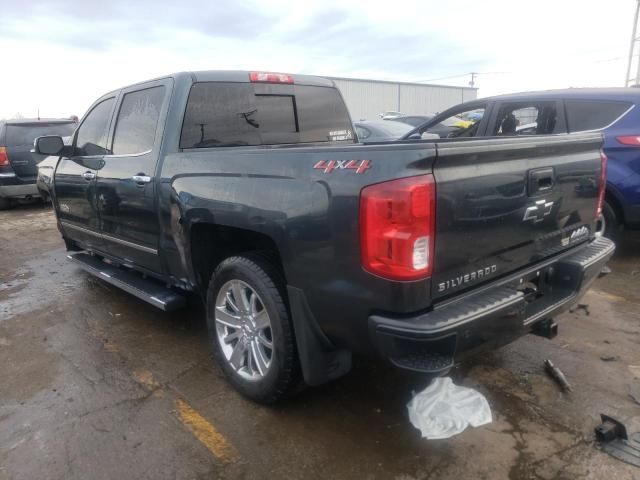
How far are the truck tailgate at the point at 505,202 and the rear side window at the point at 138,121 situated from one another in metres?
2.28

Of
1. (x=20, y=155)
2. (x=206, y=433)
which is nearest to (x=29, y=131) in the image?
(x=20, y=155)

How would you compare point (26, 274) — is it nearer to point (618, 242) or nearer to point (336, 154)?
point (336, 154)

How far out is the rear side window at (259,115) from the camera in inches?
135

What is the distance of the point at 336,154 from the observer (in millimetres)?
2182

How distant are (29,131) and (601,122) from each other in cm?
971

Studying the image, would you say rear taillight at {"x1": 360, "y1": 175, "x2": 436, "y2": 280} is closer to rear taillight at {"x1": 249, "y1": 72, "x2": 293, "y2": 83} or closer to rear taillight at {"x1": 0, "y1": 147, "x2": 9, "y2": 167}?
rear taillight at {"x1": 249, "y1": 72, "x2": 293, "y2": 83}

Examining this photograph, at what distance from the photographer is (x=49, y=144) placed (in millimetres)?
4500

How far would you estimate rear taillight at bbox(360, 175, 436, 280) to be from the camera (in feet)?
6.44

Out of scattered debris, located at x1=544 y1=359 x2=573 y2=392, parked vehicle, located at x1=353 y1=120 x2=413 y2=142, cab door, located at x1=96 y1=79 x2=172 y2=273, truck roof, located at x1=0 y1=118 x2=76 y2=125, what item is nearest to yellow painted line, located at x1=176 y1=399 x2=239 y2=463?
cab door, located at x1=96 y1=79 x2=172 y2=273

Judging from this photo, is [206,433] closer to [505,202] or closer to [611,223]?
[505,202]

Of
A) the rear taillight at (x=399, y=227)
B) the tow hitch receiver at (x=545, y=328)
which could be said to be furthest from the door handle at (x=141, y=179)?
the tow hitch receiver at (x=545, y=328)

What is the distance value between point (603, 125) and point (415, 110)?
29.1 metres

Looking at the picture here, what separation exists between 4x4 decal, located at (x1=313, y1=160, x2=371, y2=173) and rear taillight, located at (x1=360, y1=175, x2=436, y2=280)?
0.32 feet

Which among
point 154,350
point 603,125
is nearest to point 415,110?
point 603,125
